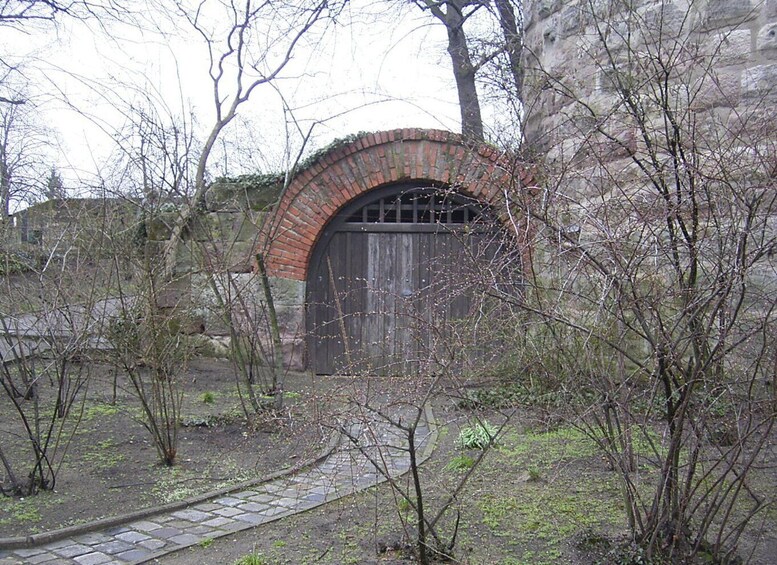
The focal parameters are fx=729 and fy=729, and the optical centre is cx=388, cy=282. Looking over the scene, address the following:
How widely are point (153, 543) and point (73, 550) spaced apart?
1.17 feet

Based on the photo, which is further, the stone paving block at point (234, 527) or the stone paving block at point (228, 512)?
the stone paving block at point (228, 512)

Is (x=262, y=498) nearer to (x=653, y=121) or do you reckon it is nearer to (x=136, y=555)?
(x=136, y=555)

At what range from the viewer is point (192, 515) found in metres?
3.92

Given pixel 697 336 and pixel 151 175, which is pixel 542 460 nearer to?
pixel 697 336

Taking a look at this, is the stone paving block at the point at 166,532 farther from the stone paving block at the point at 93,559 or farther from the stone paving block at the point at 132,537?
the stone paving block at the point at 93,559

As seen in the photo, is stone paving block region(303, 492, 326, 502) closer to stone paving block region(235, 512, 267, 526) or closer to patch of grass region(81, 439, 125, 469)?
stone paving block region(235, 512, 267, 526)

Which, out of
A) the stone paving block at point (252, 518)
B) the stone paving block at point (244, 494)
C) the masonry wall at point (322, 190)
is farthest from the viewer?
the masonry wall at point (322, 190)

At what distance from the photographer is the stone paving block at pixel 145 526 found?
3.71m

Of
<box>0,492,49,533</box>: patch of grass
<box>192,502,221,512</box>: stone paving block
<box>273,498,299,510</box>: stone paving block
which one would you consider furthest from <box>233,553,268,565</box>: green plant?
<box>0,492,49,533</box>: patch of grass

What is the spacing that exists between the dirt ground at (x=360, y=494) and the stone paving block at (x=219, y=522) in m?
0.21

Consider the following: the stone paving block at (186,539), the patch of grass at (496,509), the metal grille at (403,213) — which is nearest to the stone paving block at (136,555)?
the stone paving block at (186,539)

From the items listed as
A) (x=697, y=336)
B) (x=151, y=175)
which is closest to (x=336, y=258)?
(x=151, y=175)

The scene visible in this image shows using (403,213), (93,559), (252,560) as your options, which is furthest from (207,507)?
(403,213)

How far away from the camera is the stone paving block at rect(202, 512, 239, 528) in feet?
12.3
